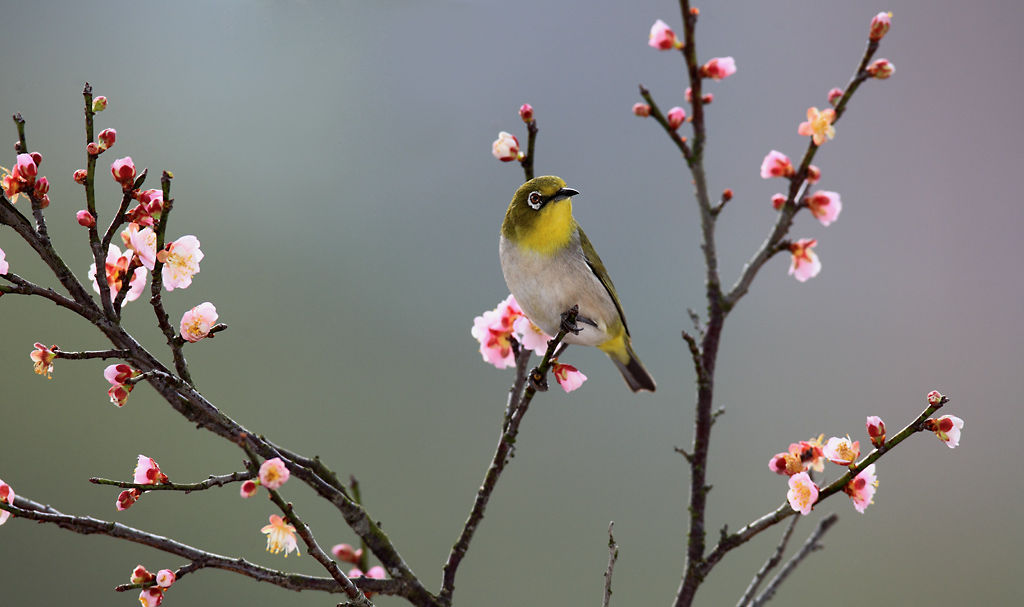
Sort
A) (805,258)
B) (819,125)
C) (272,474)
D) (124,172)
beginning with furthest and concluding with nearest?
(805,258), (819,125), (124,172), (272,474)

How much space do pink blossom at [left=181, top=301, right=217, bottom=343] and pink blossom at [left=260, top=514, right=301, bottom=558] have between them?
199 mm

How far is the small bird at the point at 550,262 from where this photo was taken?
116 cm

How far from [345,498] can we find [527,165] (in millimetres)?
511

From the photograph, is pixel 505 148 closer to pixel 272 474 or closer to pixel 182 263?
pixel 182 263

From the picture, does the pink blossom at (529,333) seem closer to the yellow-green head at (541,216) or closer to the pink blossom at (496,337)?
the pink blossom at (496,337)

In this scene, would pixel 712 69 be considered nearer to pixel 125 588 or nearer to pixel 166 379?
pixel 166 379

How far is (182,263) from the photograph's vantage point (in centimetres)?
77

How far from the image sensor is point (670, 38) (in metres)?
0.86

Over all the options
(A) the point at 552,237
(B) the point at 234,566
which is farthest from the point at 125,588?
(A) the point at 552,237

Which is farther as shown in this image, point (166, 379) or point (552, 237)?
point (552, 237)

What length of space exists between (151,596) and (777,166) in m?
0.87

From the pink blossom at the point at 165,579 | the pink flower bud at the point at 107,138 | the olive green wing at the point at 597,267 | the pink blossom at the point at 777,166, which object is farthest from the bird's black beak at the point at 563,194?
the pink blossom at the point at 165,579

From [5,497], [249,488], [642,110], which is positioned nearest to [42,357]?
[5,497]

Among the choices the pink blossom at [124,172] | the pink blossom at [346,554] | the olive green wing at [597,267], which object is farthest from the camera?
the olive green wing at [597,267]
